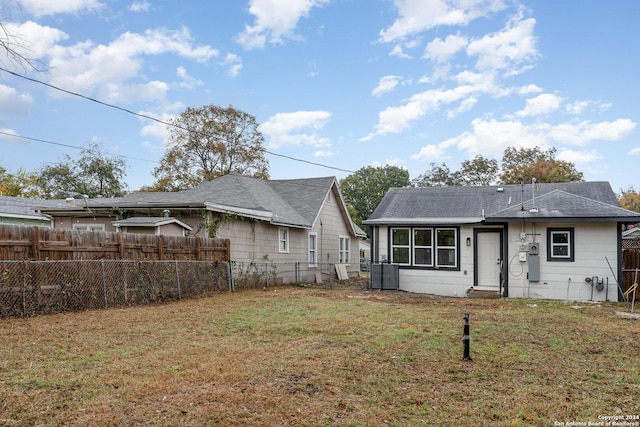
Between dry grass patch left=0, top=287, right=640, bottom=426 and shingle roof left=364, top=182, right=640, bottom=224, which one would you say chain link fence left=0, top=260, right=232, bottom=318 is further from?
shingle roof left=364, top=182, right=640, bottom=224

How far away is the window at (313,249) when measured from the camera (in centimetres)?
2205

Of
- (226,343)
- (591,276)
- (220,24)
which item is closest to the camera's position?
(226,343)

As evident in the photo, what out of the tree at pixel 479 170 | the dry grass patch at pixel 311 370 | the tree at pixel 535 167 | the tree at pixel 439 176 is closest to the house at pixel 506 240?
the dry grass patch at pixel 311 370

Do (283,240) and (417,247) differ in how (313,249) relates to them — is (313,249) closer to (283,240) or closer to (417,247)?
(283,240)

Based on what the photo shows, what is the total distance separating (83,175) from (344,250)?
25.9m

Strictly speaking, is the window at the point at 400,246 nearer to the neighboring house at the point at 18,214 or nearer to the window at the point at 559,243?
the window at the point at 559,243

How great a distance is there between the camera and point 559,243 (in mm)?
13953

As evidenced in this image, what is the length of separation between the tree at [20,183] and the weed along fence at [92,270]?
3519 cm

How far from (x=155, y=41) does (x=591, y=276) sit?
54.5 feet

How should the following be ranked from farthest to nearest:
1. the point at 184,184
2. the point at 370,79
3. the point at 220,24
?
the point at 184,184, the point at 370,79, the point at 220,24

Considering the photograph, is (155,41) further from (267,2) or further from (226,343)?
(226,343)

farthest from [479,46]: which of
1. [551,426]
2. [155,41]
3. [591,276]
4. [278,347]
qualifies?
[551,426]

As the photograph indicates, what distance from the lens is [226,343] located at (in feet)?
22.9

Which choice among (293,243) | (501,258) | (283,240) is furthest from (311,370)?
(293,243)
